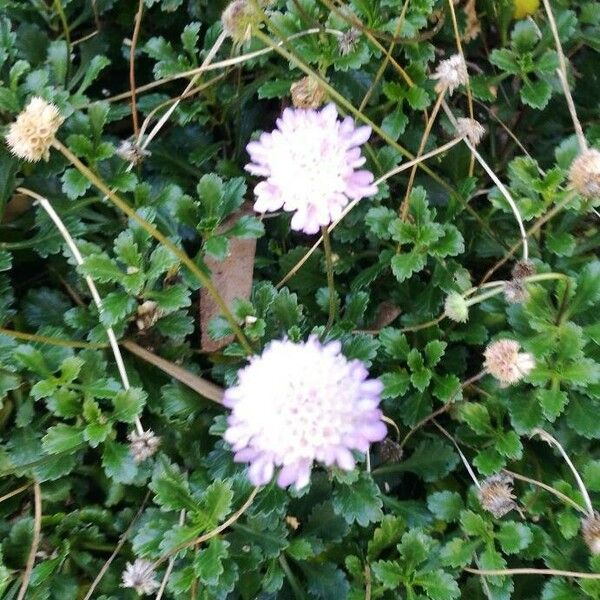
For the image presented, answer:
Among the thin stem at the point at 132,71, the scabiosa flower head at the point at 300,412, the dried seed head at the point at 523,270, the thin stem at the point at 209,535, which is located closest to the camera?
the scabiosa flower head at the point at 300,412

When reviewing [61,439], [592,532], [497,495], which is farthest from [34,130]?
[592,532]

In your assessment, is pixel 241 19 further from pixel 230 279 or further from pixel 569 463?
pixel 569 463

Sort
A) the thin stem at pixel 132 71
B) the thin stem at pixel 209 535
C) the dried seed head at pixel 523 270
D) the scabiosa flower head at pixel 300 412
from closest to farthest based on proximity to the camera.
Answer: the scabiosa flower head at pixel 300 412, the thin stem at pixel 209 535, the dried seed head at pixel 523 270, the thin stem at pixel 132 71

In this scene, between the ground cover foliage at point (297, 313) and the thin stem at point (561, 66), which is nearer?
the ground cover foliage at point (297, 313)

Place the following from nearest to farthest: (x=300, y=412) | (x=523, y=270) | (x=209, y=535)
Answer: (x=300, y=412) → (x=209, y=535) → (x=523, y=270)

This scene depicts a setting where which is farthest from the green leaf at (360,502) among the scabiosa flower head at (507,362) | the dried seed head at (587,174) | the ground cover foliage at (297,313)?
the dried seed head at (587,174)

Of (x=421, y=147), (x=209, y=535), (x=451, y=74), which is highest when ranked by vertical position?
(x=451, y=74)

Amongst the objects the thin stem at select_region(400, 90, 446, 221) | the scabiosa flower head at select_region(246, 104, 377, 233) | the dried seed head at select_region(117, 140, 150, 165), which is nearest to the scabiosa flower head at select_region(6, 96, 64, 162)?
the dried seed head at select_region(117, 140, 150, 165)

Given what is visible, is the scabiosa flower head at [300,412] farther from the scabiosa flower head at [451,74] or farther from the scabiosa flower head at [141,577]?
the scabiosa flower head at [451,74]

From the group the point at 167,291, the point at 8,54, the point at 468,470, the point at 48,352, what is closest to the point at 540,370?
the point at 468,470
